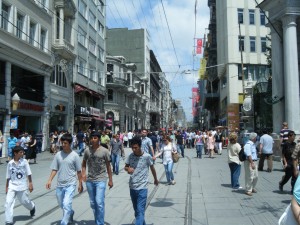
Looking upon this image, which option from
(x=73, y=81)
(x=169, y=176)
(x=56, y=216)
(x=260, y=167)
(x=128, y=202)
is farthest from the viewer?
(x=73, y=81)

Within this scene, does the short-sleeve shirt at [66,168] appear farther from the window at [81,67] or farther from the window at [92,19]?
the window at [92,19]

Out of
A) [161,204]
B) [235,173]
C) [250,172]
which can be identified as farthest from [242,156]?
[161,204]

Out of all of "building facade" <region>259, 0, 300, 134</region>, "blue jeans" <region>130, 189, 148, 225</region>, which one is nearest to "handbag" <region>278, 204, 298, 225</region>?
"blue jeans" <region>130, 189, 148, 225</region>

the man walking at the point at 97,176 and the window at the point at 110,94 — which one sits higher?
the window at the point at 110,94

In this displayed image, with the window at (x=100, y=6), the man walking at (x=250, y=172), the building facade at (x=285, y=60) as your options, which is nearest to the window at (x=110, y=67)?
the window at (x=100, y=6)

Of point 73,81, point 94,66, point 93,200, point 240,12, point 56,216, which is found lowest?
point 56,216

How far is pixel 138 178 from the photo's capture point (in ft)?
20.5

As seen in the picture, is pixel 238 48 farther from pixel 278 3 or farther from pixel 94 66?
pixel 278 3

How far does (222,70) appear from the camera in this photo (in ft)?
169

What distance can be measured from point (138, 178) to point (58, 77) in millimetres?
28606

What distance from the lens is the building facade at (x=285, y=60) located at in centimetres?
1803

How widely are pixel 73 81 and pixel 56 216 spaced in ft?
98.9

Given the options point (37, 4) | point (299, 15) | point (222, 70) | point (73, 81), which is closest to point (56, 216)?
point (299, 15)

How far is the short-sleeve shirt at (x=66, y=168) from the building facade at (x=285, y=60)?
1361 cm
